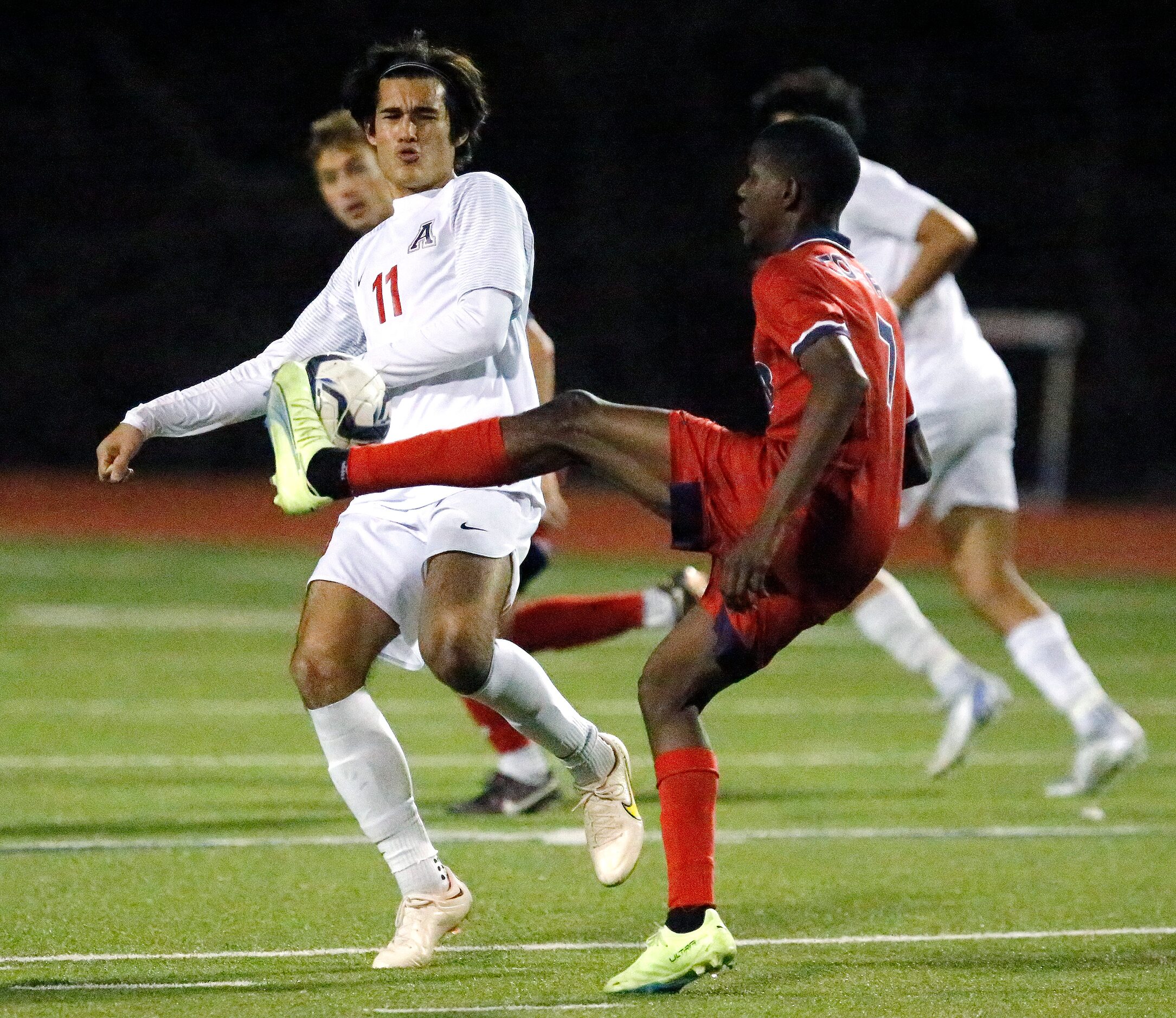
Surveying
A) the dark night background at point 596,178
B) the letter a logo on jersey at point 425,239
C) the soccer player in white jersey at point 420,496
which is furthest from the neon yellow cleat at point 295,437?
the dark night background at point 596,178

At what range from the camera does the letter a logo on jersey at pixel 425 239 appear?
16.4 ft

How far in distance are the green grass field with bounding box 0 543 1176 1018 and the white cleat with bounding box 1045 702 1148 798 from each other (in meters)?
0.15

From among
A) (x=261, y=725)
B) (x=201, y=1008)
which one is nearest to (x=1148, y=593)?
(x=261, y=725)

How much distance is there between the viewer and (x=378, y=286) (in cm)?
505

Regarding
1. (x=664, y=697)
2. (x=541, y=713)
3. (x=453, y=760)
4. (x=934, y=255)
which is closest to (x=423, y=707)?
(x=453, y=760)

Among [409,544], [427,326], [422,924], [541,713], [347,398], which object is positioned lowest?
[422,924]

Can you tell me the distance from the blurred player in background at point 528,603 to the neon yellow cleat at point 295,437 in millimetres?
1042

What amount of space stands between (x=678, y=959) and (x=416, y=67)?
2.25 metres

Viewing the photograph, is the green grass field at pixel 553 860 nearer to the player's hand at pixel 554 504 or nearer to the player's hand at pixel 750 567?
the player's hand at pixel 750 567

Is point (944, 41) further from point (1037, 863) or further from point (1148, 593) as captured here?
point (1037, 863)

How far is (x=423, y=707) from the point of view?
973cm

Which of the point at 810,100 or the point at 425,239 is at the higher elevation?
the point at 810,100

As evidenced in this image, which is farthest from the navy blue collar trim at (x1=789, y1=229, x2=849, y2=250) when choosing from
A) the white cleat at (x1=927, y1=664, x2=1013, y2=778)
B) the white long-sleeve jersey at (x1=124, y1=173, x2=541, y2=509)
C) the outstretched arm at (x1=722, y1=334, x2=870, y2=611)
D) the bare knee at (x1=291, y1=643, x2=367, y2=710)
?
the white cleat at (x1=927, y1=664, x2=1013, y2=778)

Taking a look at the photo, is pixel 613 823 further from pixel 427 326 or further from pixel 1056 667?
pixel 1056 667
